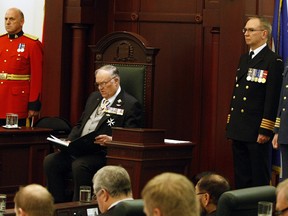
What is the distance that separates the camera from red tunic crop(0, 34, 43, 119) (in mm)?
8766

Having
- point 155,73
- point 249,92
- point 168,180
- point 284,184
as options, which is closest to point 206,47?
point 155,73

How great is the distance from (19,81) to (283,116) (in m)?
3.03

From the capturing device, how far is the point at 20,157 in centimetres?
803

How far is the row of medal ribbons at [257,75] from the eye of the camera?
280 inches

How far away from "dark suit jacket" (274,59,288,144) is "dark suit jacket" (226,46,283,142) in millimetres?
181

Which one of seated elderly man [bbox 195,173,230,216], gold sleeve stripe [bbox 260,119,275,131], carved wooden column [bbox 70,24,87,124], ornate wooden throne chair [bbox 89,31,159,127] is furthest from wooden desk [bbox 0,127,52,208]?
seated elderly man [bbox 195,173,230,216]

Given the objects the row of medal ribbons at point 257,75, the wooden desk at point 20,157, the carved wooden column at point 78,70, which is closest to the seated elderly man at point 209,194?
the row of medal ribbons at point 257,75

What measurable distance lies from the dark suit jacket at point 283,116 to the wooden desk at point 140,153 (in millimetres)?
853

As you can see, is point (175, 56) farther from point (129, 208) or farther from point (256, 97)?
point (129, 208)

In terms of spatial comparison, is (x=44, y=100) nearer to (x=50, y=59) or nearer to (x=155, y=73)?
(x=50, y=59)

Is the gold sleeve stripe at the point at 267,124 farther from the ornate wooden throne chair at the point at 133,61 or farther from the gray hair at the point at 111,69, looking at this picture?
the gray hair at the point at 111,69

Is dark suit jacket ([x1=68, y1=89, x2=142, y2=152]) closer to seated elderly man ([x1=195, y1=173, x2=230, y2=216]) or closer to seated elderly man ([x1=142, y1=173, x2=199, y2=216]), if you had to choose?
seated elderly man ([x1=195, y1=173, x2=230, y2=216])

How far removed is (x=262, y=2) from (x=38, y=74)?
91.1 inches

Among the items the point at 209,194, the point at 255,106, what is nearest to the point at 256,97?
the point at 255,106
